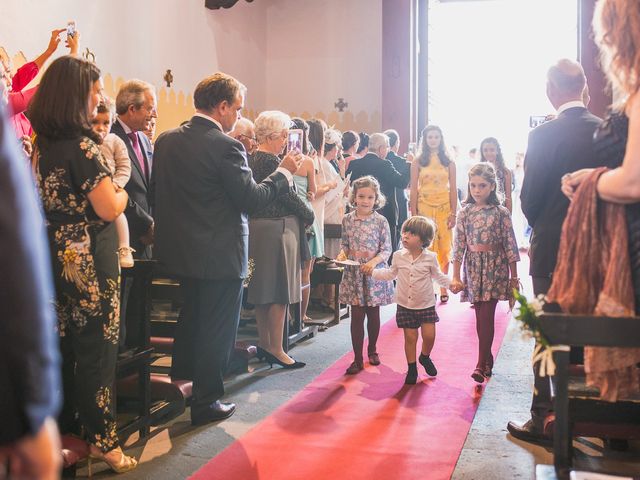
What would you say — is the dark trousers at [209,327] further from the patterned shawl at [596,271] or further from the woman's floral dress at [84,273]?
the patterned shawl at [596,271]

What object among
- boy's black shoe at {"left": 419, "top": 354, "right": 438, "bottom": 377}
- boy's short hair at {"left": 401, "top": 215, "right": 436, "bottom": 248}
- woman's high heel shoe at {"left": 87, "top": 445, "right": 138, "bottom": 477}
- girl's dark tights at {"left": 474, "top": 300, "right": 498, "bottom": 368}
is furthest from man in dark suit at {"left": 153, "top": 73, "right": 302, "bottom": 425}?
girl's dark tights at {"left": 474, "top": 300, "right": 498, "bottom": 368}

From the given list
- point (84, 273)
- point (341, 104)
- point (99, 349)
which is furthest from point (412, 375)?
point (341, 104)

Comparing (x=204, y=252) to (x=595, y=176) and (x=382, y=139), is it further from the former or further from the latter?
(x=382, y=139)

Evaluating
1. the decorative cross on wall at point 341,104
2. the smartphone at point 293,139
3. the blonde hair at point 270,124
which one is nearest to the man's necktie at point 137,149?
the blonde hair at point 270,124

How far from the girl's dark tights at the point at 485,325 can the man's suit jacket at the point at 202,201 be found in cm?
158

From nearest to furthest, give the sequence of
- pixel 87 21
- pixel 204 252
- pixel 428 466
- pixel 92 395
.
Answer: pixel 92 395
pixel 428 466
pixel 204 252
pixel 87 21

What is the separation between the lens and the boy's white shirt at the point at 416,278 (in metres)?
4.68

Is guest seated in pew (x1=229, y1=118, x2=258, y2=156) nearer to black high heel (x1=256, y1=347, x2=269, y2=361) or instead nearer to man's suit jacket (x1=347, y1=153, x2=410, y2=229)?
black high heel (x1=256, y1=347, x2=269, y2=361)

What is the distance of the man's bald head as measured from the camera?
134 inches

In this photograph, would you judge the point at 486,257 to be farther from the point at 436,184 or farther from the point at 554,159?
the point at 436,184

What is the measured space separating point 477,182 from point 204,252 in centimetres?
176

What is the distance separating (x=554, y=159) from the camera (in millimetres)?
3355

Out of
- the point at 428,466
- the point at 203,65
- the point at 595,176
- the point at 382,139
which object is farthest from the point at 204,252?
the point at 203,65

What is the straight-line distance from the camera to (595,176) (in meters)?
2.13
